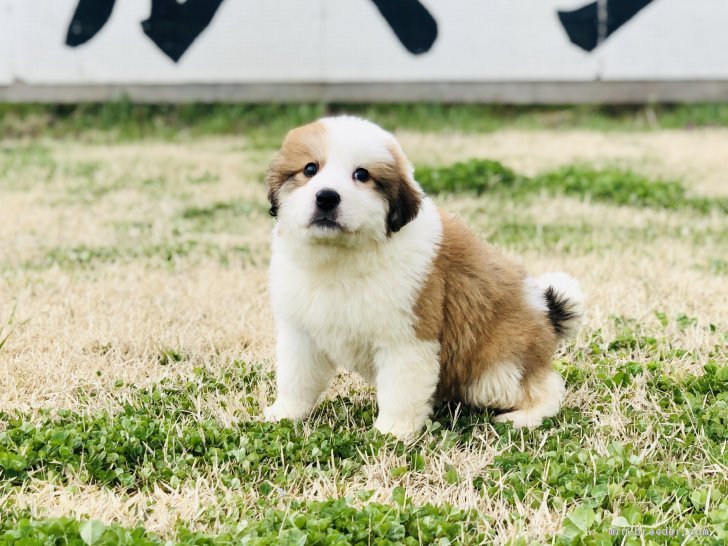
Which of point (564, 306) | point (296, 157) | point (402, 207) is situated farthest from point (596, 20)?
point (296, 157)

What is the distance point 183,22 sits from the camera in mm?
12844

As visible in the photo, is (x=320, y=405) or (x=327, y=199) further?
(x=320, y=405)

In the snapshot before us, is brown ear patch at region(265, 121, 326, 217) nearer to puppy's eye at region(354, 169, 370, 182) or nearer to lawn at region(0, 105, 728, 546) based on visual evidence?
puppy's eye at region(354, 169, 370, 182)

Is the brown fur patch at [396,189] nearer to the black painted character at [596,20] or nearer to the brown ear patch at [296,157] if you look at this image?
the brown ear patch at [296,157]

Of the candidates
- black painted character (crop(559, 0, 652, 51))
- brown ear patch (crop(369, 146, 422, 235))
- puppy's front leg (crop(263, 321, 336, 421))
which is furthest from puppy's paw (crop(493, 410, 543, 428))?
black painted character (crop(559, 0, 652, 51))

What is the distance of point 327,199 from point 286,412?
3.05ft

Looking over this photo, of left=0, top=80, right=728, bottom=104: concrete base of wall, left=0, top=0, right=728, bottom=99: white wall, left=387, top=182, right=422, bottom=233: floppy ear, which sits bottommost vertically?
left=0, top=80, right=728, bottom=104: concrete base of wall

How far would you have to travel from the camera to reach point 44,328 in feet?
14.5

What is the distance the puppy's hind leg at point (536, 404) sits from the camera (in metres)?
3.44

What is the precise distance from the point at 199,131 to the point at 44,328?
8.77m

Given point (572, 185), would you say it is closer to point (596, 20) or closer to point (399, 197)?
point (399, 197)

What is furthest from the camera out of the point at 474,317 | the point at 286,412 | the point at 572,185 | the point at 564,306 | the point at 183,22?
the point at 183,22

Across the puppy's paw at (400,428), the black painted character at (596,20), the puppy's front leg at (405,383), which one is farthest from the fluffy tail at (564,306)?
the black painted character at (596,20)

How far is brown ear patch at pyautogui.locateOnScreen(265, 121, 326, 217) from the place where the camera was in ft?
10.2
